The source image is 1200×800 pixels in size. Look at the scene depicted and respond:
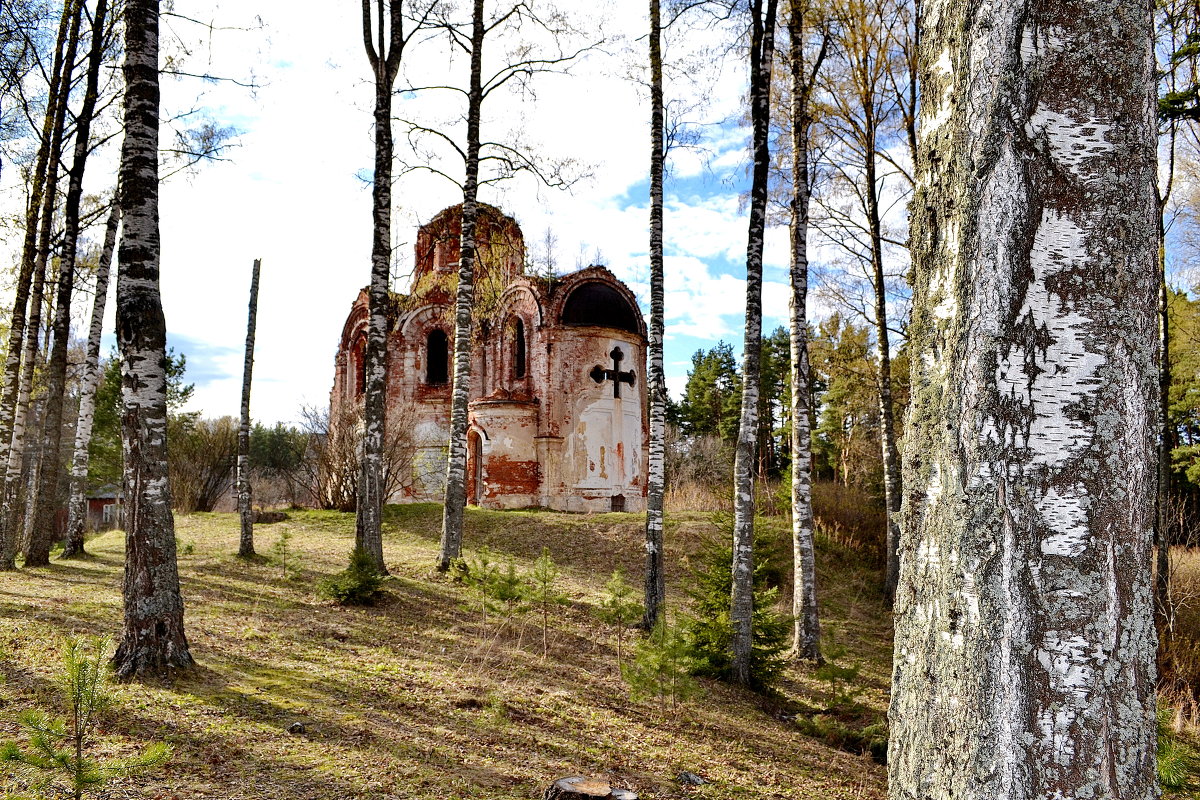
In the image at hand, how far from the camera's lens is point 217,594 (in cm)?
1021

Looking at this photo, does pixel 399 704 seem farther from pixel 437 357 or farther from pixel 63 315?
pixel 437 357

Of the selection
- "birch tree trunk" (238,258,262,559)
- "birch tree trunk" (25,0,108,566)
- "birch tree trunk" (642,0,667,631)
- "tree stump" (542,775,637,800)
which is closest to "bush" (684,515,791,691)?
"birch tree trunk" (642,0,667,631)

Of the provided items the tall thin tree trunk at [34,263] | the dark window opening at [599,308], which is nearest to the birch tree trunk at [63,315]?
the tall thin tree trunk at [34,263]

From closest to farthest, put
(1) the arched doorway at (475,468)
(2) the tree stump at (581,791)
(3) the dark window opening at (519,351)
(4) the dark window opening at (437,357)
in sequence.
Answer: (2) the tree stump at (581,791), (1) the arched doorway at (475,468), (3) the dark window opening at (519,351), (4) the dark window opening at (437,357)

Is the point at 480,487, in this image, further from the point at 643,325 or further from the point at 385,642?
the point at 385,642

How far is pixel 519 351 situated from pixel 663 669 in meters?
20.8

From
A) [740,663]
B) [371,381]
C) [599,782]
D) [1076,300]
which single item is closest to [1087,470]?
[1076,300]

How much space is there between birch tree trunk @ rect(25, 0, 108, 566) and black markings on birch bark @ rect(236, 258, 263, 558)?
2998mm

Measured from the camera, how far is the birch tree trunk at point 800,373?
10242 mm

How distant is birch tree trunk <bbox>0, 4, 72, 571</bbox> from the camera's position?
1188 centimetres

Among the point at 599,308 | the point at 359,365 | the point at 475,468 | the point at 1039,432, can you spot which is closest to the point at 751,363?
the point at 1039,432

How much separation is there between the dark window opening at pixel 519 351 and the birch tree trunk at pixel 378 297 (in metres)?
14.6

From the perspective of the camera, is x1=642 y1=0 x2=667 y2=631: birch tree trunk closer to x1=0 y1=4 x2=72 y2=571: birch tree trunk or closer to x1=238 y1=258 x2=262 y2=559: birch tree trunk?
x1=238 y1=258 x2=262 y2=559: birch tree trunk

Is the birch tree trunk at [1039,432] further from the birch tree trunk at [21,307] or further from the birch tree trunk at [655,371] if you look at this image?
the birch tree trunk at [21,307]
